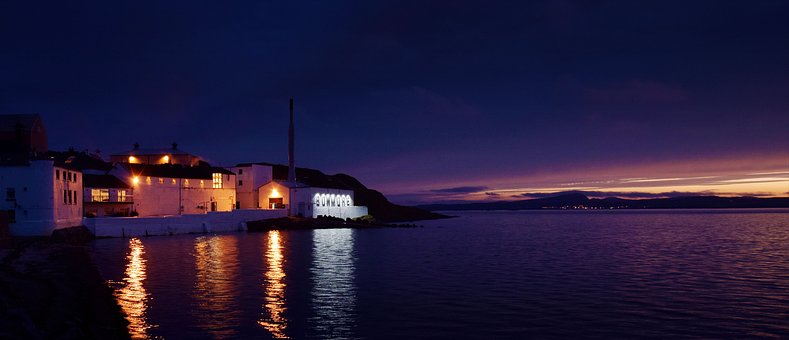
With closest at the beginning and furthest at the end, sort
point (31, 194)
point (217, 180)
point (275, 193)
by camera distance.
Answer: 1. point (31, 194)
2. point (217, 180)
3. point (275, 193)

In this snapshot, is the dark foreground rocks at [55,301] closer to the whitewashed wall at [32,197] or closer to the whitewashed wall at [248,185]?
the whitewashed wall at [32,197]

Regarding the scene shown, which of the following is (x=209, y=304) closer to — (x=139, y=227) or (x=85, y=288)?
(x=85, y=288)

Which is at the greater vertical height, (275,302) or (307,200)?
(307,200)

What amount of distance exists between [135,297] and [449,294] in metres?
15.6

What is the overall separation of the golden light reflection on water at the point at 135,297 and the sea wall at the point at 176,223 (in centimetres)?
3033

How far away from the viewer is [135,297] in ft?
92.1

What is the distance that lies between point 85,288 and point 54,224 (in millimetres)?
37919

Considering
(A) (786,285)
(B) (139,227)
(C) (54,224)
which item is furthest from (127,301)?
(B) (139,227)

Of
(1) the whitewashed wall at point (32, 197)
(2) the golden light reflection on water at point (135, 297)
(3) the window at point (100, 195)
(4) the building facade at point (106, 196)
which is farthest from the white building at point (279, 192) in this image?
(2) the golden light reflection on water at point (135, 297)

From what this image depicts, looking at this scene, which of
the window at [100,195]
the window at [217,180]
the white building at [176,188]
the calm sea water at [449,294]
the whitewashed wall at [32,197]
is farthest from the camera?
the window at [217,180]

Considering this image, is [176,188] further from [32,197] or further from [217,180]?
[32,197]

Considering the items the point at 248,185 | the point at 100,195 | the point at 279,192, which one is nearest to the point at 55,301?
the point at 100,195

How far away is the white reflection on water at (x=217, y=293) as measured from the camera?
72.9ft

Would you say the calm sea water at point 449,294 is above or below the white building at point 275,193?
below
